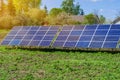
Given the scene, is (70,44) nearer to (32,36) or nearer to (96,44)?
(96,44)

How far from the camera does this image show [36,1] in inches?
2985

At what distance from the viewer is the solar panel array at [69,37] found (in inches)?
985

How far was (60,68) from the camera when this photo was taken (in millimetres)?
17516

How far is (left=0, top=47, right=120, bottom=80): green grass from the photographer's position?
50.7 feet

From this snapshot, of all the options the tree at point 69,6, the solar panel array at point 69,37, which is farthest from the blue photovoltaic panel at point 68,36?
the tree at point 69,6

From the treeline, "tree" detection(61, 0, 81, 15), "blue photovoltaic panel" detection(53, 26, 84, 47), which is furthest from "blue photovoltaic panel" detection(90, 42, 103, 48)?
"tree" detection(61, 0, 81, 15)

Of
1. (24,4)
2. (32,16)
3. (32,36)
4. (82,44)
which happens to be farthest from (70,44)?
(24,4)

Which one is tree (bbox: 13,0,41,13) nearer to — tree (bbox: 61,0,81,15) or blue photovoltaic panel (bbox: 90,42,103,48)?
tree (bbox: 61,0,81,15)

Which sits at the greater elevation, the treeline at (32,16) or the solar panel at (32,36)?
the solar panel at (32,36)

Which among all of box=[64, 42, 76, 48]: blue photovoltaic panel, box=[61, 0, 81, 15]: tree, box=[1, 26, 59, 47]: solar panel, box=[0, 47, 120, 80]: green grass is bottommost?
box=[61, 0, 81, 15]: tree

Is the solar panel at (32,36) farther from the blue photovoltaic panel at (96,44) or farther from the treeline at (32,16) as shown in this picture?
the treeline at (32,16)

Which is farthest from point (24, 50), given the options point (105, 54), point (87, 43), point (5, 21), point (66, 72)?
point (5, 21)

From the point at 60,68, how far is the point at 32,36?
11453mm

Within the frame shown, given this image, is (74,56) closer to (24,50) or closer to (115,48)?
(115,48)
